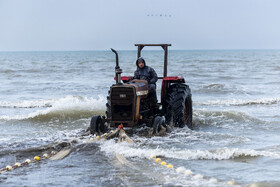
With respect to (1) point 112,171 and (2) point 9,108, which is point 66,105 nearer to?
(2) point 9,108

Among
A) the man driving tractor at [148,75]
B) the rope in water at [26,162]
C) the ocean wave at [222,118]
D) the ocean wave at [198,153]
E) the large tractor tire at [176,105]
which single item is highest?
the man driving tractor at [148,75]

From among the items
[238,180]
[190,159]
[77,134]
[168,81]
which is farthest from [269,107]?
[238,180]

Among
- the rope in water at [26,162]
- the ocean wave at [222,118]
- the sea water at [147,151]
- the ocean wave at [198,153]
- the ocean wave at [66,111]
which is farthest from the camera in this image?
the ocean wave at [66,111]

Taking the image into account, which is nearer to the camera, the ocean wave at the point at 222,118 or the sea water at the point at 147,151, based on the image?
the sea water at the point at 147,151

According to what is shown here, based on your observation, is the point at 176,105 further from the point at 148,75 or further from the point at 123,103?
the point at 123,103

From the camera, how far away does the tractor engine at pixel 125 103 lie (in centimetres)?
918

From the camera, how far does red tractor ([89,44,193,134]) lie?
30.2 ft

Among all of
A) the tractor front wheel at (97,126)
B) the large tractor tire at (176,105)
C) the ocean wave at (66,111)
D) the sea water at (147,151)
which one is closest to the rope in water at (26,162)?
the sea water at (147,151)

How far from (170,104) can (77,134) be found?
2.02 metres

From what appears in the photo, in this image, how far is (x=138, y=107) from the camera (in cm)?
950

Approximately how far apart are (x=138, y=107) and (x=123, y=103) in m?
0.39

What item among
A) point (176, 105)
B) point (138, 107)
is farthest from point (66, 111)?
point (138, 107)

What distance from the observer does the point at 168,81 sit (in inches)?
424

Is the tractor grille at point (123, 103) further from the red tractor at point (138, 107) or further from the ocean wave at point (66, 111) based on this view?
the ocean wave at point (66, 111)
